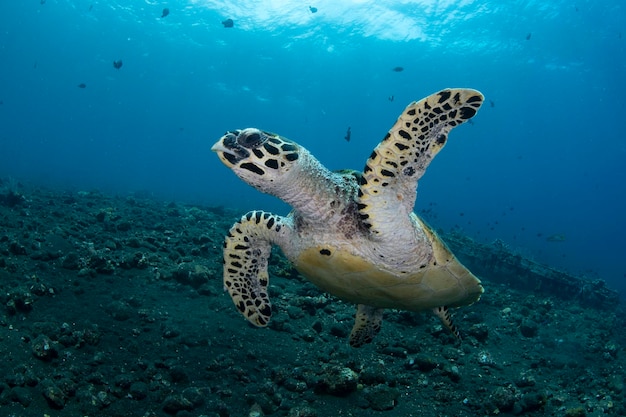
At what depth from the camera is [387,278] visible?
422cm

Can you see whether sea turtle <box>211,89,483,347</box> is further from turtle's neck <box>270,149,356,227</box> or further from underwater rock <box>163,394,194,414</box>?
underwater rock <box>163,394,194,414</box>

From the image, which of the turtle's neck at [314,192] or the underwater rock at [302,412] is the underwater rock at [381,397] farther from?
the turtle's neck at [314,192]

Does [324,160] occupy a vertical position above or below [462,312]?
above

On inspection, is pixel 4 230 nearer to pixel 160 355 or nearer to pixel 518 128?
pixel 160 355

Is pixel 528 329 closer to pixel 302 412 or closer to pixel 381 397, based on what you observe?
pixel 381 397

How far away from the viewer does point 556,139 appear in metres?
87.6

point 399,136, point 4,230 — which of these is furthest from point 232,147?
point 4,230

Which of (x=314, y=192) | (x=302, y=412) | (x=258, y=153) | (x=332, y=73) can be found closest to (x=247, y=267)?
(x=314, y=192)

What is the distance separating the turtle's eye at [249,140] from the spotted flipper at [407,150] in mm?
1003

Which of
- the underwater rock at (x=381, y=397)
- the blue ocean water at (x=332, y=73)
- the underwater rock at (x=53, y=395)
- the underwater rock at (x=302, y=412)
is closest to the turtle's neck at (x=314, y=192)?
the underwater rock at (x=302, y=412)

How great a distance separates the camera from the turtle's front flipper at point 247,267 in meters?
4.71

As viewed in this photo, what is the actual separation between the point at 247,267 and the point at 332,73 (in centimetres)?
5471

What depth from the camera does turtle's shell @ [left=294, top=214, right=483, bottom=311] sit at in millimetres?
4086

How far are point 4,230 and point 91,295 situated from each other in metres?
3.65
